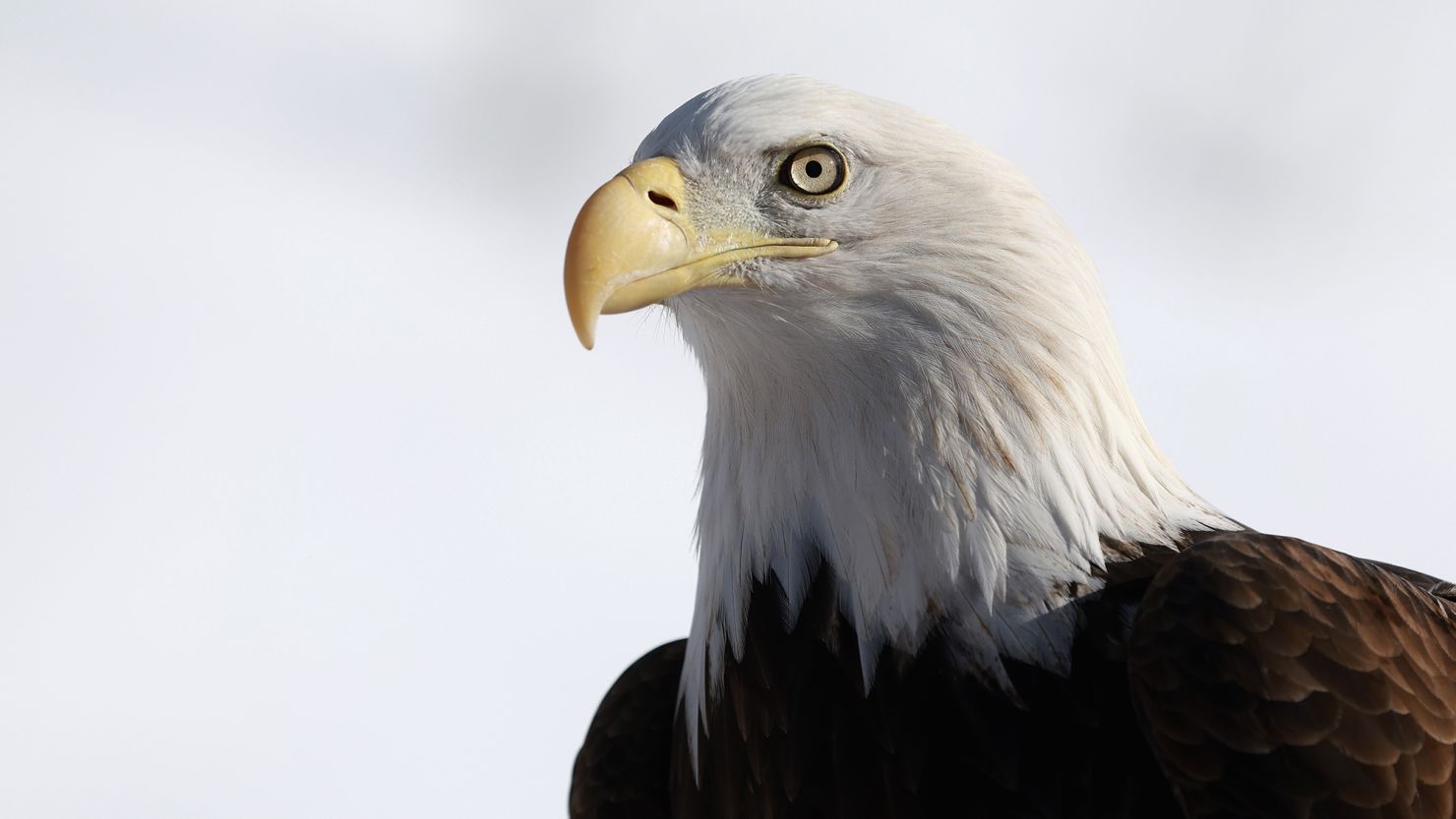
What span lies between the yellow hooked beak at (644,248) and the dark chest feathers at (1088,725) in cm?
64

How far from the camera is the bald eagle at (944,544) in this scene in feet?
7.52

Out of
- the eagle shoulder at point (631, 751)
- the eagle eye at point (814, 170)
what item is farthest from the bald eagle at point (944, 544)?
the eagle shoulder at point (631, 751)

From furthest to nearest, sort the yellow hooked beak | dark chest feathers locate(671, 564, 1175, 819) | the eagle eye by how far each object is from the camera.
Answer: the eagle eye → the yellow hooked beak → dark chest feathers locate(671, 564, 1175, 819)

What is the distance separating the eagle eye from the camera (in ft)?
8.90

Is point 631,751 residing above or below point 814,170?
below

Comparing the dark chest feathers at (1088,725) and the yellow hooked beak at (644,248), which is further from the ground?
the yellow hooked beak at (644,248)

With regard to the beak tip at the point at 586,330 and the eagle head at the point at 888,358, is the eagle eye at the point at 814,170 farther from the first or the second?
the beak tip at the point at 586,330

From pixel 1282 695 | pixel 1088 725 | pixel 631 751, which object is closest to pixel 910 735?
pixel 1088 725

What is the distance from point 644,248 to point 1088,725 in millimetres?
1157

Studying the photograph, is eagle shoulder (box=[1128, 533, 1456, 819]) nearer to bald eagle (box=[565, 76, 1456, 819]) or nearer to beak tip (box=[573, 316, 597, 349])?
bald eagle (box=[565, 76, 1456, 819])

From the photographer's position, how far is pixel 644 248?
8.42 feet

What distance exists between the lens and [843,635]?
264cm

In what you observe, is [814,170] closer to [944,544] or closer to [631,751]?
[944,544]

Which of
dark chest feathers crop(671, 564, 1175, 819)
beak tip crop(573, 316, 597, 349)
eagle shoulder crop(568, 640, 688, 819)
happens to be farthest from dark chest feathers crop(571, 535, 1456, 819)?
beak tip crop(573, 316, 597, 349)
